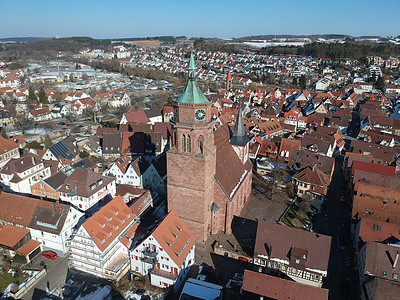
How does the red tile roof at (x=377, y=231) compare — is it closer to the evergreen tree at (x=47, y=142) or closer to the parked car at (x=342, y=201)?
the parked car at (x=342, y=201)

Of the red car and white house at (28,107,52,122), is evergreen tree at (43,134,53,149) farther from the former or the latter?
the red car

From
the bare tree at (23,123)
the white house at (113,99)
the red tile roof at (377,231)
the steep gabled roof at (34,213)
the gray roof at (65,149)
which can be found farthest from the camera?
the white house at (113,99)

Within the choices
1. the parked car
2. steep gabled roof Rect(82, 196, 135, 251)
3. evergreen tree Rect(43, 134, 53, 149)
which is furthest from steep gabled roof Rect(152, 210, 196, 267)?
evergreen tree Rect(43, 134, 53, 149)

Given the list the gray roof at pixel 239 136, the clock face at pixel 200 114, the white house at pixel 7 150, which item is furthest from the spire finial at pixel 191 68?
the white house at pixel 7 150

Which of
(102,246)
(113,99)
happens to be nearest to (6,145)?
(102,246)

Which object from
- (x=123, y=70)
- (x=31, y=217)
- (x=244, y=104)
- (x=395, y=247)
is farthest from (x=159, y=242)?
(x=123, y=70)
